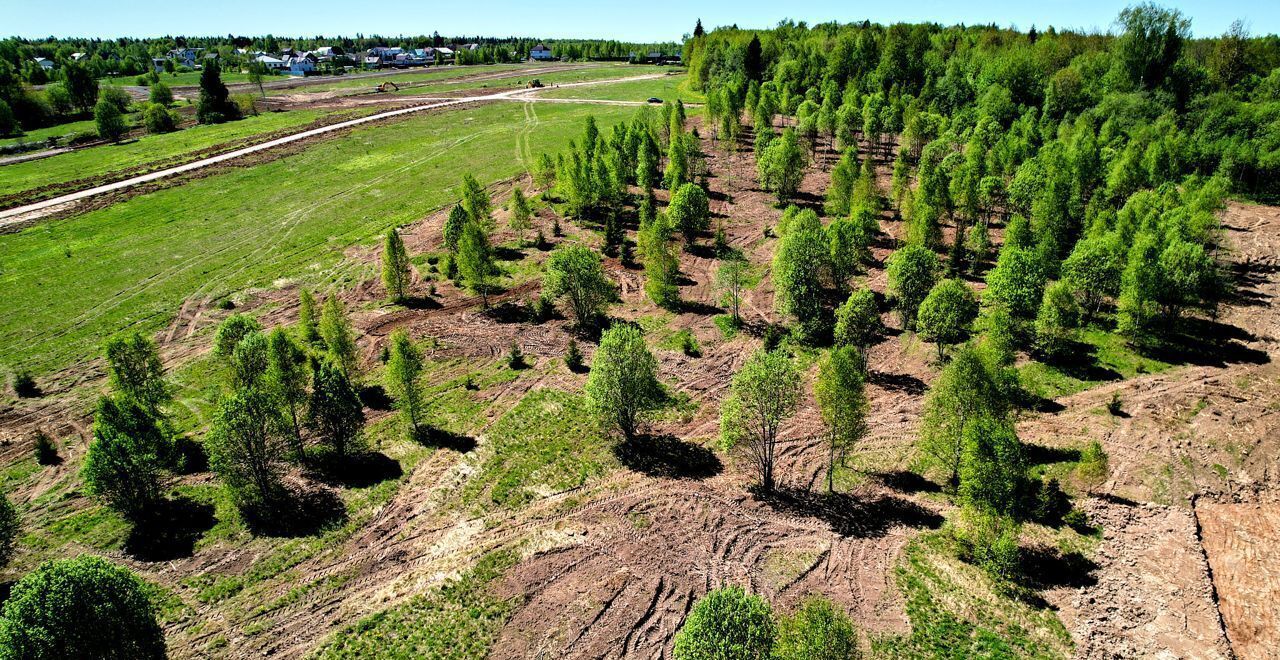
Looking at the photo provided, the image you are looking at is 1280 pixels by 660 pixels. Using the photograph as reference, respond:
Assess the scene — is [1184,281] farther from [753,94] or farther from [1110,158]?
[753,94]

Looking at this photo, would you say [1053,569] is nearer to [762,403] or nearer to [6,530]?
[762,403]

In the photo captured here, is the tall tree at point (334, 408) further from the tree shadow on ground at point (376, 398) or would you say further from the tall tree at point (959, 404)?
the tall tree at point (959, 404)

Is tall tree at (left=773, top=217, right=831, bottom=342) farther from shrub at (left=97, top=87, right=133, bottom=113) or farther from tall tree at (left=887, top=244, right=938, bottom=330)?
shrub at (left=97, top=87, right=133, bottom=113)

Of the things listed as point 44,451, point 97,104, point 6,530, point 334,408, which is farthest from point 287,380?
point 97,104

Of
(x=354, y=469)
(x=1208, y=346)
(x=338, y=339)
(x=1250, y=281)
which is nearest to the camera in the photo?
(x=354, y=469)

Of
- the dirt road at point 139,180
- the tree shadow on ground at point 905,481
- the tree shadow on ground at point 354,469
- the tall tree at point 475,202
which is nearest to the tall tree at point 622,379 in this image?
the tree shadow on ground at point 354,469
